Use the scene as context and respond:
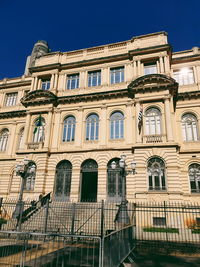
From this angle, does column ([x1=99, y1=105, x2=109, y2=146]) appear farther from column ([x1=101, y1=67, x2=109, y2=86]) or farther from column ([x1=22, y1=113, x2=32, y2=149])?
column ([x1=22, y1=113, x2=32, y2=149])

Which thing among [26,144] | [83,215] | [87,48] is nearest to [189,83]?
[87,48]

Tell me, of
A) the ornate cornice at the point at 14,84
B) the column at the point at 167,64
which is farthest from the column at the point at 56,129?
the column at the point at 167,64

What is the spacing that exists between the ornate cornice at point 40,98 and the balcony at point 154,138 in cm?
1155

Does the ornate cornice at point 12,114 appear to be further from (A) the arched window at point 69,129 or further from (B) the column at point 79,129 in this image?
(B) the column at point 79,129

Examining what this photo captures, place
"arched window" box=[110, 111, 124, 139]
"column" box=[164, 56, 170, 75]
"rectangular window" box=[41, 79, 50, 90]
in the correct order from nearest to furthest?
"column" box=[164, 56, 170, 75]
"arched window" box=[110, 111, 124, 139]
"rectangular window" box=[41, 79, 50, 90]

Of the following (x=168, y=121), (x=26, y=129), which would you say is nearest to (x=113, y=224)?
(x=168, y=121)

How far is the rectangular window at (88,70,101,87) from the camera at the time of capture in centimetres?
2337

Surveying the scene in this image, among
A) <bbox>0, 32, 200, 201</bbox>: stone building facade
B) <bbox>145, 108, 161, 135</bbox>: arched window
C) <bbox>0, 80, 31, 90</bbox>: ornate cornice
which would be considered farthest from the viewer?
<bbox>0, 80, 31, 90</bbox>: ornate cornice

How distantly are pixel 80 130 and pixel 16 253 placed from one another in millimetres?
15284

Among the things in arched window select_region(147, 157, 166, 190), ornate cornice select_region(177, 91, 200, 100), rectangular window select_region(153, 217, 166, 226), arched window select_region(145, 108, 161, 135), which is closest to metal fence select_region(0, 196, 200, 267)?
rectangular window select_region(153, 217, 166, 226)

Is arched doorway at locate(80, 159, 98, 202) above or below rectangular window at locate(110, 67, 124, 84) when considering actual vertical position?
below

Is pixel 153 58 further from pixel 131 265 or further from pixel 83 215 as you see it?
pixel 131 265

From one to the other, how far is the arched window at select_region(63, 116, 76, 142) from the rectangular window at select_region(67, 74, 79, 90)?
170 inches

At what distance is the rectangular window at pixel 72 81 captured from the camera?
78.9 feet
